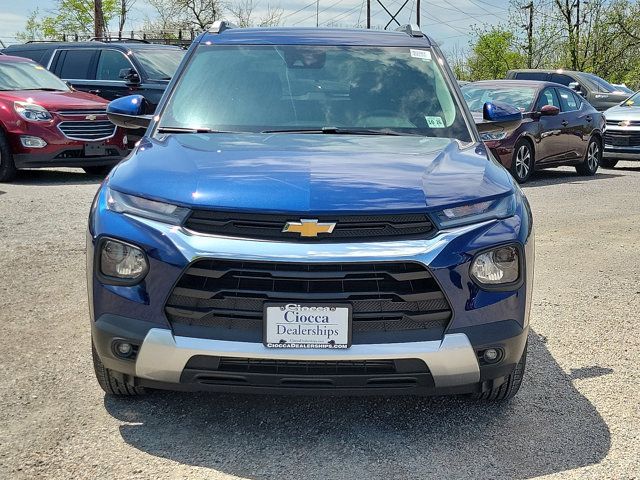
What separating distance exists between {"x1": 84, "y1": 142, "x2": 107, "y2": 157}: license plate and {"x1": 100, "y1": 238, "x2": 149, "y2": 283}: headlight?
28.9 feet

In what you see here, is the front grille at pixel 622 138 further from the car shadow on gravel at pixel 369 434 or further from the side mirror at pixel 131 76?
the car shadow on gravel at pixel 369 434

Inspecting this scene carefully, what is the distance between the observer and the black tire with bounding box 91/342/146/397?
3.54 m

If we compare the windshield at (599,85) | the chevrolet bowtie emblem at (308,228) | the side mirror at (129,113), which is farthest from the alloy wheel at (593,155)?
the chevrolet bowtie emblem at (308,228)

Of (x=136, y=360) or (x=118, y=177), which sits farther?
(x=118, y=177)

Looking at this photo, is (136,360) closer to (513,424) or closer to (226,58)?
(513,424)

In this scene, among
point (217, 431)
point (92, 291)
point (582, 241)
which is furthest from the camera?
point (582, 241)

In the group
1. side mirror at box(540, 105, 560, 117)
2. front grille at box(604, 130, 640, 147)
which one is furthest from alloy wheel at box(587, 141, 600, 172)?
side mirror at box(540, 105, 560, 117)

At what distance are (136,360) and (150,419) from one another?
1.59 feet

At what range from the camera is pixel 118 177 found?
3.47 meters

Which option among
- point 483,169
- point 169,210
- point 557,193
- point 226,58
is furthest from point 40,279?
point 557,193

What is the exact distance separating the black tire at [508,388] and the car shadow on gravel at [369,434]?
0.24 feet

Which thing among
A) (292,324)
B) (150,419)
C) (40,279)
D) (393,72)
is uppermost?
(393,72)

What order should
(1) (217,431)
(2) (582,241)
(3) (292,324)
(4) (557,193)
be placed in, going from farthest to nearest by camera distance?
(4) (557,193) → (2) (582,241) → (1) (217,431) → (3) (292,324)

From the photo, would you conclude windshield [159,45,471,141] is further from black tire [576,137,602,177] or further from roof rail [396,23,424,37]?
black tire [576,137,602,177]
